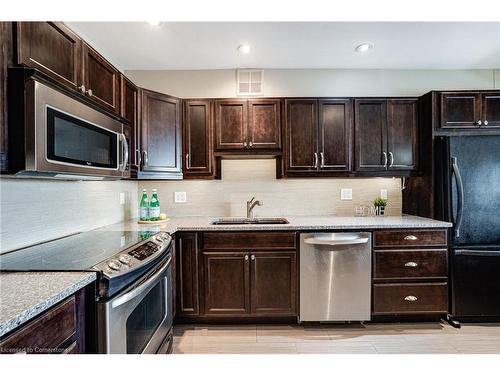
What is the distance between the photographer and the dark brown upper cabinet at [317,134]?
2670mm

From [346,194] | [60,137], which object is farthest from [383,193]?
[60,137]

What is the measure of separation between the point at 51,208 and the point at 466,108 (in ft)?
11.5

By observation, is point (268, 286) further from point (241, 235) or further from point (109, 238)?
point (109, 238)

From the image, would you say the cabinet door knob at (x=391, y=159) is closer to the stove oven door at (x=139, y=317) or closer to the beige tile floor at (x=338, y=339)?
the beige tile floor at (x=338, y=339)

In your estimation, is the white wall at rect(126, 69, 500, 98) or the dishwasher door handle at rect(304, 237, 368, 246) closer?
the dishwasher door handle at rect(304, 237, 368, 246)

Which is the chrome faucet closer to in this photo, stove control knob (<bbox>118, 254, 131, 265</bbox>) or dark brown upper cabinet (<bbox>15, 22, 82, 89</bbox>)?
stove control knob (<bbox>118, 254, 131, 265</bbox>)

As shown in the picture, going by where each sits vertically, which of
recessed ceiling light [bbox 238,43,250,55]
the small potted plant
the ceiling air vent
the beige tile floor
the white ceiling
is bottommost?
the beige tile floor

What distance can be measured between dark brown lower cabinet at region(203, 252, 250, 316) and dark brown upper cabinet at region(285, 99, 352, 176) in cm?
102

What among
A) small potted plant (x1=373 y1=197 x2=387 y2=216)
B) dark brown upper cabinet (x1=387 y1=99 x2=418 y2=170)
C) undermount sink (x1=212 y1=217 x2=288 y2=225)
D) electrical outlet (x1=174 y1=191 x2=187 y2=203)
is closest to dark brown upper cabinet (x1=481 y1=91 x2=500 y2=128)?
dark brown upper cabinet (x1=387 y1=99 x2=418 y2=170)

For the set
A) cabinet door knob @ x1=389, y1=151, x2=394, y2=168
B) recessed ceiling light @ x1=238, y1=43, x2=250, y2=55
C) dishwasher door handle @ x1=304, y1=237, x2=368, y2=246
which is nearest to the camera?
dishwasher door handle @ x1=304, y1=237, x2=368, y2=246

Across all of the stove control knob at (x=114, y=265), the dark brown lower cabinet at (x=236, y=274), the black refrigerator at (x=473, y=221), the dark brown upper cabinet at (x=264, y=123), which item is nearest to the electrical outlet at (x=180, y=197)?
the dark brown lower cabinet at (x=236, y=274)

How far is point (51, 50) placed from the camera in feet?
4.16

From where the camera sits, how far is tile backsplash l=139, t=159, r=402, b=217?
2.96 meters

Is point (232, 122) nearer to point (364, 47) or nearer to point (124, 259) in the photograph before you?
point (364, 47)
